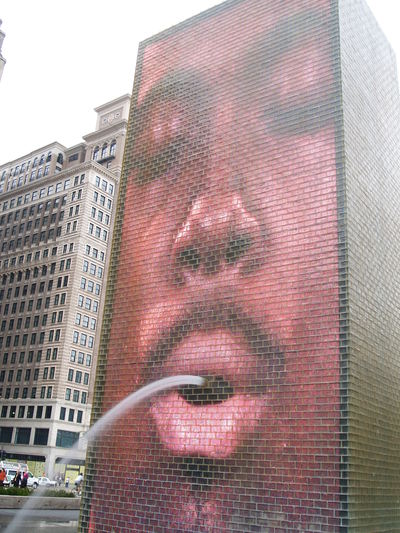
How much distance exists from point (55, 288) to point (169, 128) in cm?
7032

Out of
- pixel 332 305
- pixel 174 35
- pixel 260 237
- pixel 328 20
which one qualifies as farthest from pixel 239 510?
pixel 174 35

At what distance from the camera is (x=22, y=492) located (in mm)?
29969

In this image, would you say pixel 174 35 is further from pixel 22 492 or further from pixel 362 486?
pixel 22 492

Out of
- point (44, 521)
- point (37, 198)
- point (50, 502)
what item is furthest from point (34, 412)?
point (44, 521)

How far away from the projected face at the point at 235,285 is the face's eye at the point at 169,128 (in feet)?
0.21

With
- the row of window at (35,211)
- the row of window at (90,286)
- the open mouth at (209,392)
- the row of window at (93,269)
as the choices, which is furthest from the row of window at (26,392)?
the open mouth at (209,392)

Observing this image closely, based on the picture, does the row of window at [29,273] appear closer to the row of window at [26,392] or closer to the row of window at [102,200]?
the row of window at [102,200]

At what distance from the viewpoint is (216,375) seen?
15133mm

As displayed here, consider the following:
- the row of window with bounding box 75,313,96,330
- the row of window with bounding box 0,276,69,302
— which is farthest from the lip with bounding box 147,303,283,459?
the row of window with bounding box 0,276,69,302

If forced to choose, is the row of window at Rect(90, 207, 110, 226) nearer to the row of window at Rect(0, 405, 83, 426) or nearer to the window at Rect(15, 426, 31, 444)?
the row of window at Rect(0, 405, 83, 426)

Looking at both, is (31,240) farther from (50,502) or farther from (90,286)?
(50,502)

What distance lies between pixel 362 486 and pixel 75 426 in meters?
74.4

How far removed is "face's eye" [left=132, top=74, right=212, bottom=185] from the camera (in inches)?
739

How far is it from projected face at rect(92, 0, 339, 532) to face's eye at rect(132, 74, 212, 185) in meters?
0.06
